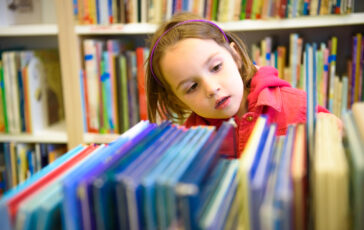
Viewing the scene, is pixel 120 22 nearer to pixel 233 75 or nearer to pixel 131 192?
pixel 233 75

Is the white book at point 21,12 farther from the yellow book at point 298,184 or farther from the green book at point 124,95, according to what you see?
the yellow book at point 298,184

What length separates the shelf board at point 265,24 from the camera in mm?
1144

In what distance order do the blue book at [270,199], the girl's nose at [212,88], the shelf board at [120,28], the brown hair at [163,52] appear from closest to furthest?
1. the blue book at [270,199]
2. the girl's nose at [212,88]
3. the brown hair at [163,52]
4. the shelf board at [120,28]

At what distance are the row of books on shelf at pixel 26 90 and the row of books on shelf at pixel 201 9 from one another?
0.35 m

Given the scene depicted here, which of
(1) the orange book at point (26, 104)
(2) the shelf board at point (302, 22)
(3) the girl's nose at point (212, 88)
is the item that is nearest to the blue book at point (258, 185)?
(3) the girl's nose at point (212, 88)

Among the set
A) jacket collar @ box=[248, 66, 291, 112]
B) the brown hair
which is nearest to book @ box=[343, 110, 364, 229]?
jacket collar @ box=[248, 66, 291, 112]

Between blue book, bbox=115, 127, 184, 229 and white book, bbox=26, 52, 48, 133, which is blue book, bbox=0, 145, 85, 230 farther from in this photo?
white book, bbox=26, 52, 48, 133

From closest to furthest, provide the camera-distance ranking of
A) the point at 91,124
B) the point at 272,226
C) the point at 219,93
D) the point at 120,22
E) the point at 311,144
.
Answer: the point at 272,226, the point at 311,144, the point at 219,93, the point at 120,22, the point at 91,124

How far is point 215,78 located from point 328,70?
65 cm

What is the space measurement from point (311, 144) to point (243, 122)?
418mm

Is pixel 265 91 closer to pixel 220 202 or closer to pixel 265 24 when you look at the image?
pixel 265 24

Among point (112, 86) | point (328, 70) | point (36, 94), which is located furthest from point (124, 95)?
point (328, 70)

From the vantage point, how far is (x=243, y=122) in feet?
2.78

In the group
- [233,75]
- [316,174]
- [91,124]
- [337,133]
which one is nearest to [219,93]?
[233,75]
